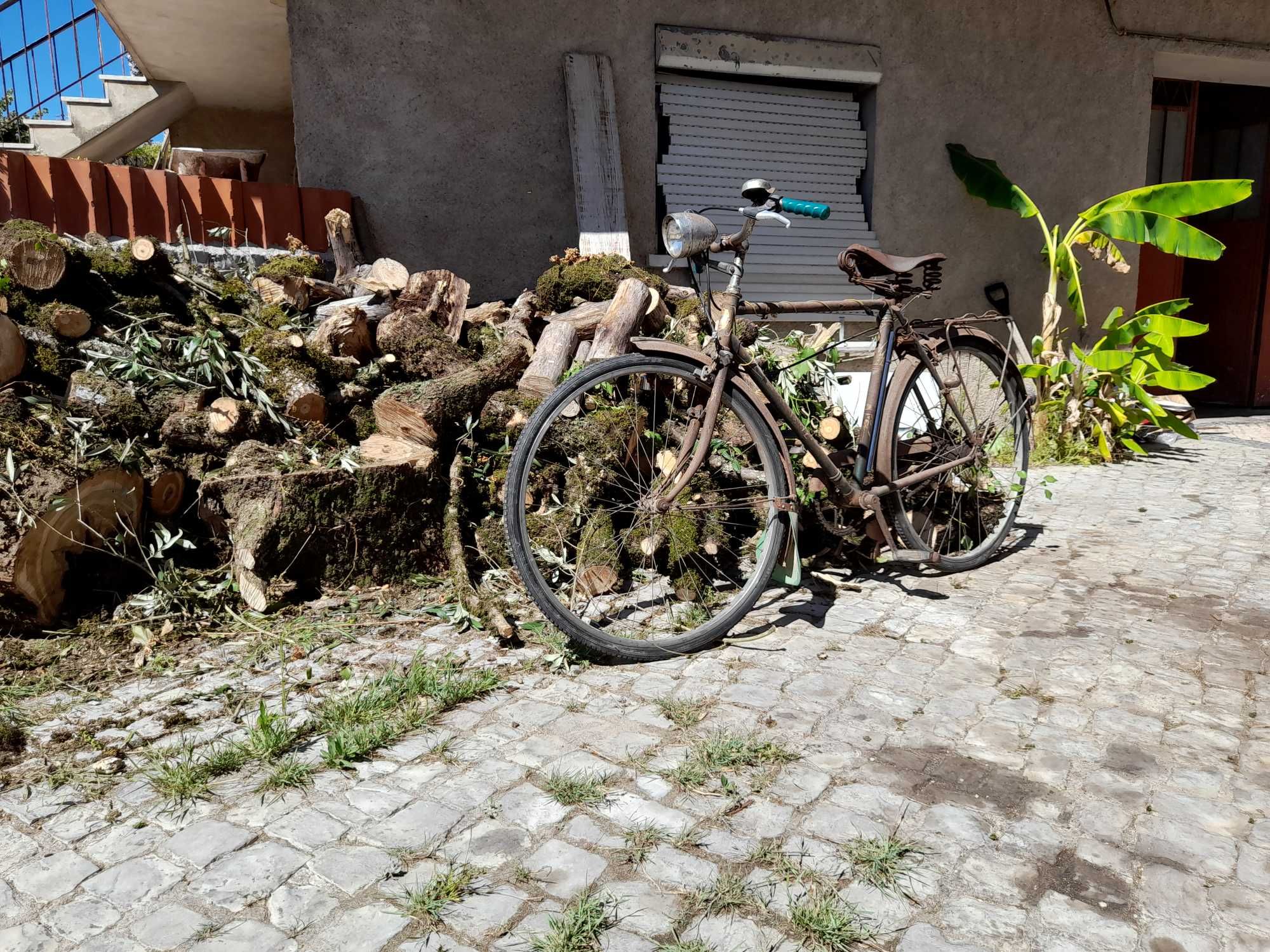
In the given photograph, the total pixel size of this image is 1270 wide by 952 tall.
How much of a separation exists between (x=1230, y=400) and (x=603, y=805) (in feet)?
36.0

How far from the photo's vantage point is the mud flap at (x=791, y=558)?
131 inches

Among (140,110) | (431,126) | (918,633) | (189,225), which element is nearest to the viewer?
(918,633)

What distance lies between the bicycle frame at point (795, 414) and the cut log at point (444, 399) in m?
1.15

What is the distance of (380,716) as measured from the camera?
2688 mm

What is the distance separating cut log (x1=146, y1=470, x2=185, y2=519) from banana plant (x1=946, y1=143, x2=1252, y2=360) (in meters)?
6.27

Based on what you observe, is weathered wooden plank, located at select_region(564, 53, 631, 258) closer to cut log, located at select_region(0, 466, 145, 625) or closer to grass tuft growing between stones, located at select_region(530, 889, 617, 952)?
cut log, located at select_region(0, 466, 145, 625)

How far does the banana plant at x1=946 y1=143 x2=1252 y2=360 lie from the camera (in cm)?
641

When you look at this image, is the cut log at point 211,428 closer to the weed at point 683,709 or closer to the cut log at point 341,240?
the cut log at point 341,240

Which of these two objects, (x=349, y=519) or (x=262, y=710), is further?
(x=349, y=519)

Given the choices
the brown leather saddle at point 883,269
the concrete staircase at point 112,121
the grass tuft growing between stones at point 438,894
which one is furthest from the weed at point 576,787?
the concrete staircase at point 112,121

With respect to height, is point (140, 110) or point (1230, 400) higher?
point (140, 110)

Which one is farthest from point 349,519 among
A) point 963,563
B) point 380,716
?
point 963,563

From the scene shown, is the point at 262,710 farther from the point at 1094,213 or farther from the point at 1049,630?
the point at 1094,213

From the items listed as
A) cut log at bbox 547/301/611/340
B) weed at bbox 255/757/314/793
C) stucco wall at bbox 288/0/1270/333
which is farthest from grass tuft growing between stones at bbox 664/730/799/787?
stucco wall at bbox 288/0/1270/333
